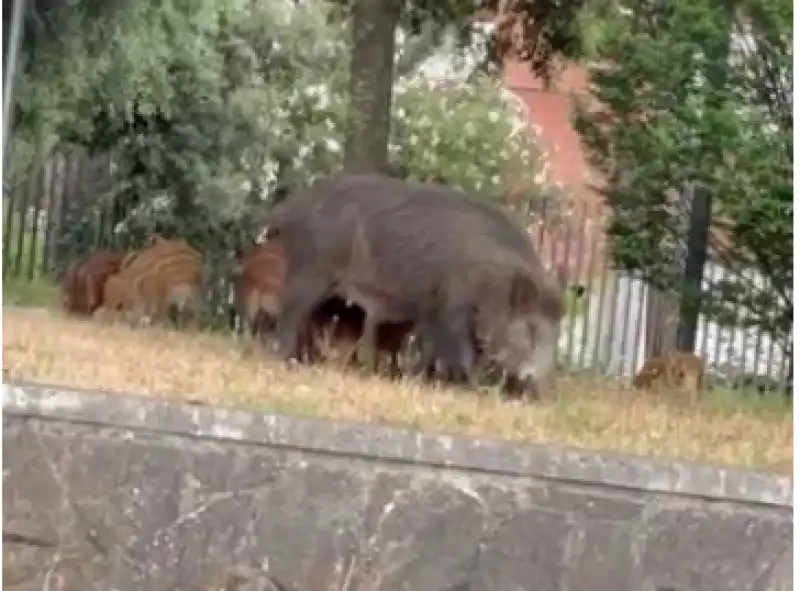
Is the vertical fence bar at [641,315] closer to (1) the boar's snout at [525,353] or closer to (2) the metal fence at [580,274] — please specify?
(2) the metal fence at [580,274]

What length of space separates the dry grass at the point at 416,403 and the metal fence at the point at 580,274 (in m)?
1.70

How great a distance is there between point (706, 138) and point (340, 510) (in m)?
3.79

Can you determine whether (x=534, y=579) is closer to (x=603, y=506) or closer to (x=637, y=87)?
(x=603, y=506)

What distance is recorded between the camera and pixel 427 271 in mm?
5598

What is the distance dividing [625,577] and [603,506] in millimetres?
174

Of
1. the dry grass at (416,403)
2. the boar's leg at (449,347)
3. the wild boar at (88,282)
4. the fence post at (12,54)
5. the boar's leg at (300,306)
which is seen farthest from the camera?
the wild boar at (88,282)

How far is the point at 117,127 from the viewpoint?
33.5 ft

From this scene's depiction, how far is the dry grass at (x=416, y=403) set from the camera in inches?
170

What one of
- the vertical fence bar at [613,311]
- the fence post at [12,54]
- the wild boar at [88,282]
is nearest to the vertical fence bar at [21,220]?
the wild boar at [88,282]

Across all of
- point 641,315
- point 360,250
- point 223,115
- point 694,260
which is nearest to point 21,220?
point 223,115

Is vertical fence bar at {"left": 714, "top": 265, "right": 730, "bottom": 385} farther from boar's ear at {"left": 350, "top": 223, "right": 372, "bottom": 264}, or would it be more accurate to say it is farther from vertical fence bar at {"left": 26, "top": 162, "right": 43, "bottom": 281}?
vertical fence bar at {"left": 26, "top": 162, "right": 43, "bottom": 281}

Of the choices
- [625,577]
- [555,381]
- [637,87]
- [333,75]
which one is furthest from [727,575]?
[333,75]

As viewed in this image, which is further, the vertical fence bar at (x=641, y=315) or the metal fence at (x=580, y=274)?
the vertical fence bar at (x=641, y=315)

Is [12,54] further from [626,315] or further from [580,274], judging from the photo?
[626,315]
